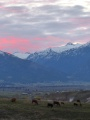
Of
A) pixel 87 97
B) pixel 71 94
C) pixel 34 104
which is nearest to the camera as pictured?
pixel 34 104

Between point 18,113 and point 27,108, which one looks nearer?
point 18,113

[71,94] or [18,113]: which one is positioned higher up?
[71,94]

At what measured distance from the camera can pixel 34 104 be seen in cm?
7744

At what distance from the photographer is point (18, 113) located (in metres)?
62.7

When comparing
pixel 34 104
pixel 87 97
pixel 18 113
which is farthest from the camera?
pixel 87 97

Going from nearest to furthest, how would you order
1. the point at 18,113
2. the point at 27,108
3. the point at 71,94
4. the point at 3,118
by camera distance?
the point at 3,118
the point at 18,113
the point at 27,108
the point at 71,94

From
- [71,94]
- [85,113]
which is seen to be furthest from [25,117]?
[71,94]

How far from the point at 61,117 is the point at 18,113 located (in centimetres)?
761

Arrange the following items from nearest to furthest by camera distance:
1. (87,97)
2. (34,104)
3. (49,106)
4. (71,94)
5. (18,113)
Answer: (18,113)
(49,106)
(34,104)
(87,97)
(71,94)

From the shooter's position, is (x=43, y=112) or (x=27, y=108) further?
(x=27, y=108)

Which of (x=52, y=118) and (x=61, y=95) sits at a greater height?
(x=61, y=95)

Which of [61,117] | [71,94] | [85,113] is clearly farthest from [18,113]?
[71,94]

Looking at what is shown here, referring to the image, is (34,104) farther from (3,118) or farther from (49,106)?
(3,118)

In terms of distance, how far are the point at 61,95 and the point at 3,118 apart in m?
99.5
